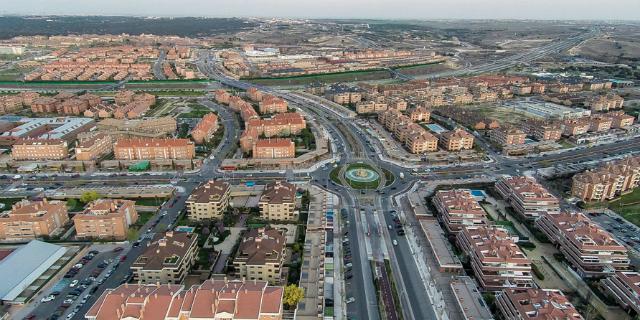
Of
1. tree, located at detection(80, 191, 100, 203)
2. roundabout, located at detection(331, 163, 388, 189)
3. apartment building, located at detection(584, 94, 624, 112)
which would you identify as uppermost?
apartment building, located at detection(584, 94, 624, 112)

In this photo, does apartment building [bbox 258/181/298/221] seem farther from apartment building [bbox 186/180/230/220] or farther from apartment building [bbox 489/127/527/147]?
apartment building [bbox 489/127/527/147]

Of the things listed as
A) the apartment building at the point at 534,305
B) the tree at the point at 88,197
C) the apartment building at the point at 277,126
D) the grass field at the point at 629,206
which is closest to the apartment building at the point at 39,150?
the tree at the point at 88,197

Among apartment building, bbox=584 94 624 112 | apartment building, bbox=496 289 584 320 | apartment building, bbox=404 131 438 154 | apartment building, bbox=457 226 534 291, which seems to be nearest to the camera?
apartment building, bbox=496 289 584 320

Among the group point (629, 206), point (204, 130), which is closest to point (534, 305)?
point (629, 206)

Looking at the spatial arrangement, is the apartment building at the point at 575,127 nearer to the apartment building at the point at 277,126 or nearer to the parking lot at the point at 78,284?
the apartment building at the point at 277,126

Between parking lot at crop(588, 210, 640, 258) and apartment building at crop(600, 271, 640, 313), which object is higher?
apartment building at crop(600, 271, 640, 313)

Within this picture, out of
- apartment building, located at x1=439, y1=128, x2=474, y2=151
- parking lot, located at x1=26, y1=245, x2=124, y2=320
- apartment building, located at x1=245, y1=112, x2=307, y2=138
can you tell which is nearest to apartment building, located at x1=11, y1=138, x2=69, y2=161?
apartment building, located at x1=245, y1=112, x2=307, y2=138
